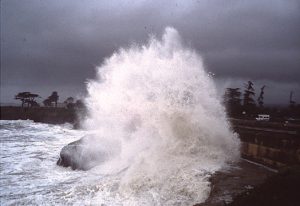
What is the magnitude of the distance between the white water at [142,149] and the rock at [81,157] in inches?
16.7

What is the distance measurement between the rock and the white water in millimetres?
424

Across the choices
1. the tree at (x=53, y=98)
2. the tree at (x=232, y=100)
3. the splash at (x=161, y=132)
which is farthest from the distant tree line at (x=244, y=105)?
the tree at (x=53, y=98)

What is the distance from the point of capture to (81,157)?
46.7 ft

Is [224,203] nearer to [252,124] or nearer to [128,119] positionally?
[128,119]

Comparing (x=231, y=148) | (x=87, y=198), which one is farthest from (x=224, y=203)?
(x=231, y=148)

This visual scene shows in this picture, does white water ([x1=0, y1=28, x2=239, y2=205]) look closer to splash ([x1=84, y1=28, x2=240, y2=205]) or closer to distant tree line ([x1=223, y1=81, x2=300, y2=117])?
splash ([x1=84, y1=28, x2=240, y2=205])

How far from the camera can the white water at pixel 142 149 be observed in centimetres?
980

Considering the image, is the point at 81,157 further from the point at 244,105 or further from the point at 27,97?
the point at 27,97

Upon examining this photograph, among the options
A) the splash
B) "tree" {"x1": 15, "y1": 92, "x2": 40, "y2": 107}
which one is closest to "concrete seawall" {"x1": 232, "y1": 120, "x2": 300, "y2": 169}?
the splash

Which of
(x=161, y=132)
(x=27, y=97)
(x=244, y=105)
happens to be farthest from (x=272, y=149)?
(x=27, y=97)

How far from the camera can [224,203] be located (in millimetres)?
7934

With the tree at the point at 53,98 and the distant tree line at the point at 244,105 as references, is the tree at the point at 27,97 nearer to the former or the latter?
the tree at the point at 53,98

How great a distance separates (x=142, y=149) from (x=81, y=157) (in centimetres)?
274

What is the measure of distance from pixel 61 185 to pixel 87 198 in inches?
74.2
